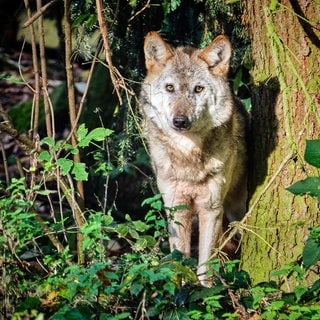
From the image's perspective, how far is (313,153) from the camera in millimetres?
4016

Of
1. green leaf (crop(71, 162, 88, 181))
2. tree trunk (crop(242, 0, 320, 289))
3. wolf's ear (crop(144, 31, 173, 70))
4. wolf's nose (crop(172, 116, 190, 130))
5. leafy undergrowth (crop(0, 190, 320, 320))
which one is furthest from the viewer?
wolf's ear (crop(144, 31, 173, 70))

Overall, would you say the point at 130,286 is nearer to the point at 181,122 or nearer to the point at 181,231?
the point at 181,122

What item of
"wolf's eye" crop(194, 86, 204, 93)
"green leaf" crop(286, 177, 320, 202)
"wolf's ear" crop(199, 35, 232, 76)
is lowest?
"green leaf" crop(286, 177, 320, 202)

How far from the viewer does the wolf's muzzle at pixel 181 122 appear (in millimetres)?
5227

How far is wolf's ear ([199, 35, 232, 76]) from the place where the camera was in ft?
17.6

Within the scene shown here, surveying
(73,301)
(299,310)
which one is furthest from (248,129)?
(73,301)

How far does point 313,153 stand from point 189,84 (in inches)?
70.4

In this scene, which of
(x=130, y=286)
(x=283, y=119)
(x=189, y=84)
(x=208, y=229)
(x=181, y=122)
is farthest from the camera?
(x=208, y=229)

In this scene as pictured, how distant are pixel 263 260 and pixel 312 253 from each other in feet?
2.95

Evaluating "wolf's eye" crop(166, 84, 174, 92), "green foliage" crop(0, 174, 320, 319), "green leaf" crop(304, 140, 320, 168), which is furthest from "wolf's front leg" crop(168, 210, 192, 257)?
"green leaf" crop(304, 140, 320, 168)

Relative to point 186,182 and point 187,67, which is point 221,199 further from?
point 187,67

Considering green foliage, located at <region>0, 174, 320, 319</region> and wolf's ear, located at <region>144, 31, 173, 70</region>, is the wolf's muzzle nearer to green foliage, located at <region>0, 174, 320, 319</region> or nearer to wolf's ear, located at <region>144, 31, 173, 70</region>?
wolf's ear, located at <region>144, 31, 173, 70</region>

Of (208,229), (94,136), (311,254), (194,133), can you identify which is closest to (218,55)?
(194,133)

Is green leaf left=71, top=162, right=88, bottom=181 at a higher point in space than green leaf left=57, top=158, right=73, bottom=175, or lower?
lower
